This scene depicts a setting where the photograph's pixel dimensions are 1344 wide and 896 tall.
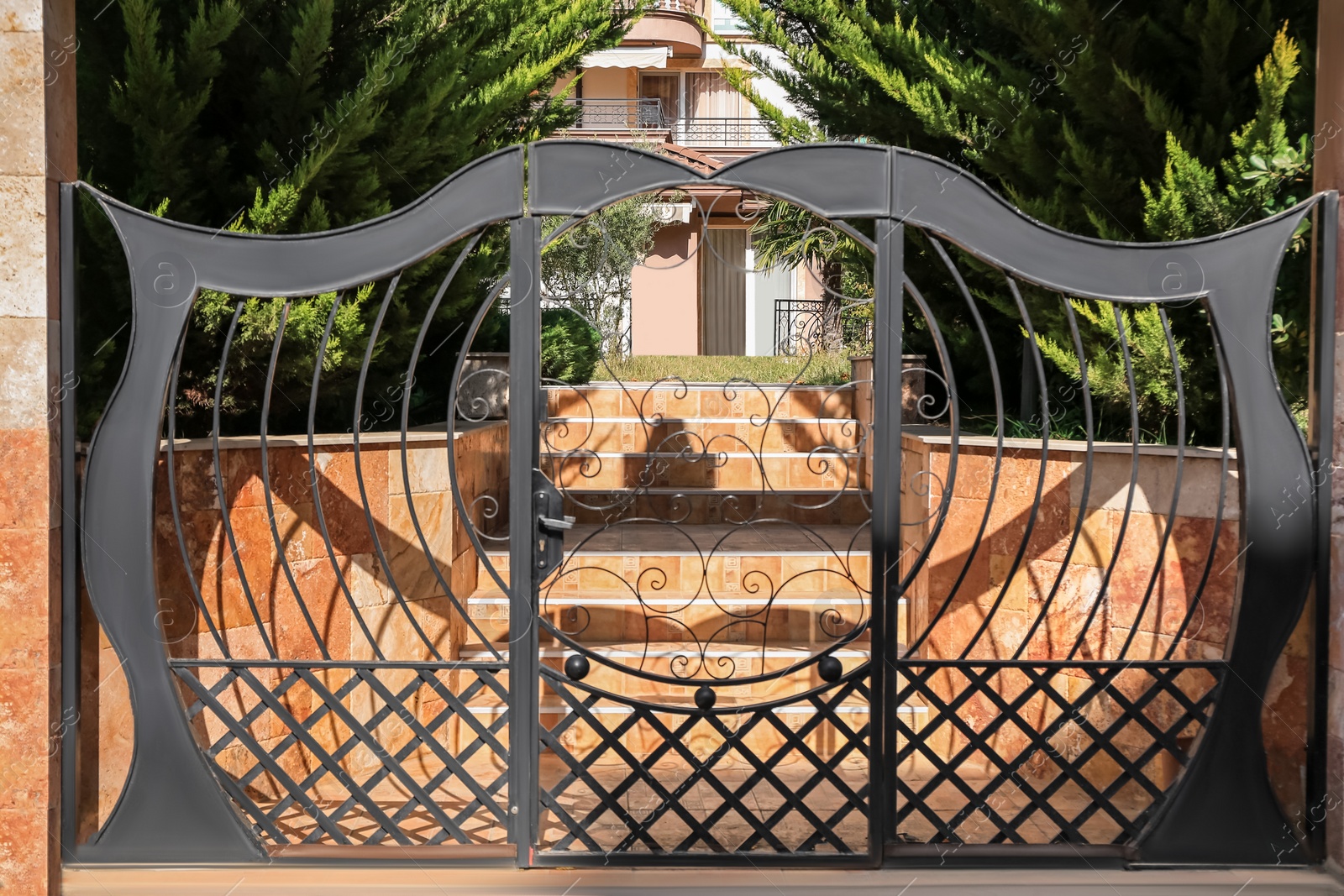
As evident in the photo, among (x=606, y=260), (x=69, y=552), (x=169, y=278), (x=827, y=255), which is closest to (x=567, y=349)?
(x=827, y=255)

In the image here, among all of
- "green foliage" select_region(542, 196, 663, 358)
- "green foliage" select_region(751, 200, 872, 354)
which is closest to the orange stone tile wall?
"green foliage" select_region(751, 200, 872, 354)

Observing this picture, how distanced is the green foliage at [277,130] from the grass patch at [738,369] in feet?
11.9

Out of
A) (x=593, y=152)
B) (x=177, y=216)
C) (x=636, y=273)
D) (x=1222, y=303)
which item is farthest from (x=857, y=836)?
(x=636, y=273)

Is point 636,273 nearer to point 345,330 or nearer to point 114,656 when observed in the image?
point 345,330

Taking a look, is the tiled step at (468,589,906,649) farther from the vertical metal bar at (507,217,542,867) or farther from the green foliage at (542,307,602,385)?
the green foliage at (542,307,602,385)

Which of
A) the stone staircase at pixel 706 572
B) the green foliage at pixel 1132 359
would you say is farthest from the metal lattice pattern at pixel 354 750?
the green foliage at pixel 1132 359

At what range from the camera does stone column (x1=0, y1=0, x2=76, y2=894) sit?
10.7ft

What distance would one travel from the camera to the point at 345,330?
534 centimetres

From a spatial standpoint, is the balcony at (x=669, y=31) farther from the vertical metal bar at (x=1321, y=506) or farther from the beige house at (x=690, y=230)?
the vertical metal bar at (x=1321, y=506)

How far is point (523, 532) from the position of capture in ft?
11.4

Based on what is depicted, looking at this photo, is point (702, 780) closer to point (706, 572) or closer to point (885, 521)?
point (706, 572)

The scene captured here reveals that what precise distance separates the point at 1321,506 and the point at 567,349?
6045mm

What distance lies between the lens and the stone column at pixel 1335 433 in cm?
350

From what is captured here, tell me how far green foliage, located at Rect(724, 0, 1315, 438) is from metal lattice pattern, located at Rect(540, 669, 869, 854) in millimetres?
2368
